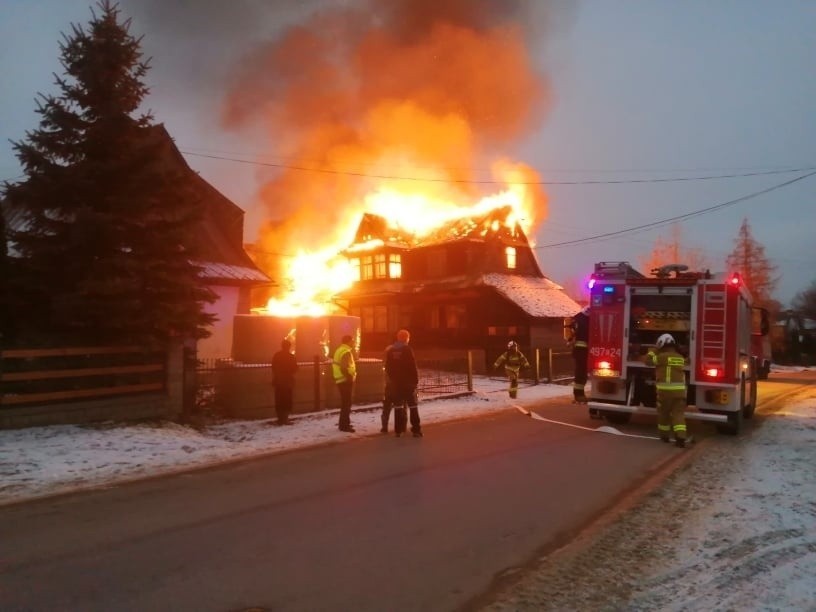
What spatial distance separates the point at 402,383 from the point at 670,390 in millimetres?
4231

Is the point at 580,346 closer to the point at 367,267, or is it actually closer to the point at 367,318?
the point at 367,318

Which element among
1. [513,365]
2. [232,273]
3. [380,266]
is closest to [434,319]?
[380,266]

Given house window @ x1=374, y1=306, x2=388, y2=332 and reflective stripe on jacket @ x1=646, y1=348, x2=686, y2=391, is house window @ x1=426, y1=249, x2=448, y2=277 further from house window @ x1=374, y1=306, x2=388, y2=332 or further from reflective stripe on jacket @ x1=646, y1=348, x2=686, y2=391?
reflective stripe on jacket @ x1=646, y1=348, x2=686, y2=391

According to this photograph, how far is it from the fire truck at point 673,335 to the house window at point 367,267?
24.8 metres


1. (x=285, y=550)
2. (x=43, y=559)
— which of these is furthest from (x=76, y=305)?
(x=285, y=550)

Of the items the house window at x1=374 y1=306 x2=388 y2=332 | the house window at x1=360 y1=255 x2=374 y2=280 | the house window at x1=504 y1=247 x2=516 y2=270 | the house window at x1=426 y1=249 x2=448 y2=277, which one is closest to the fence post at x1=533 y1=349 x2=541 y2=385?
the house window at x1=426 y1=249 x2=448 y2=277

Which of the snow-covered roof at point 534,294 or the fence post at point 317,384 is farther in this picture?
the snow-covered roof at point 534,294

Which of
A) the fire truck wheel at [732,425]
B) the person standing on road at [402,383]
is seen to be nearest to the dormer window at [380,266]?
the person standing on road at [402,383]

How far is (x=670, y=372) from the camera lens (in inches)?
409

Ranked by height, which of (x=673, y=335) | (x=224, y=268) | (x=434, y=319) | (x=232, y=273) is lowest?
(x=673, y=335)

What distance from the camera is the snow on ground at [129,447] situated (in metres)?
7.77

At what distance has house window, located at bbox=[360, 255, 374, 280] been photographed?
3681 centimetres

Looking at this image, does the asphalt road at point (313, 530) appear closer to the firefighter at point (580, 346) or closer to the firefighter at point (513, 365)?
the firefighter at point (580, 346)

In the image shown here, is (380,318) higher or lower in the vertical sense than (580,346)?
higher
